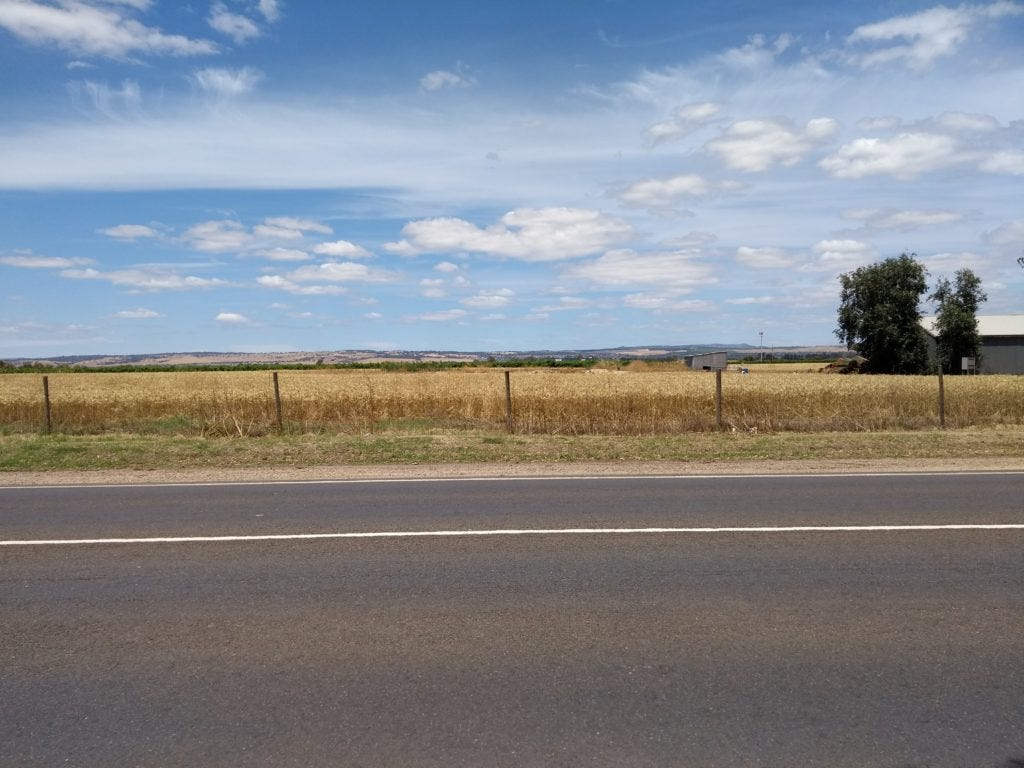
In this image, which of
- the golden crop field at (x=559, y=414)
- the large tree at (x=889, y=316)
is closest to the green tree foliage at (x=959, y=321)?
the large tree at (x=889, y=316)

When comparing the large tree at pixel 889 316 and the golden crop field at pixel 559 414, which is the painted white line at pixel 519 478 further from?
the large tree at pixel 889 316

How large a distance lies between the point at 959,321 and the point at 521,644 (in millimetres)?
66821

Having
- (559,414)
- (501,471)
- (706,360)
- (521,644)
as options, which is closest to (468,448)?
(501,471)

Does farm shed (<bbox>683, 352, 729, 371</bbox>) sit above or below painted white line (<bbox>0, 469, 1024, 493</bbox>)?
above

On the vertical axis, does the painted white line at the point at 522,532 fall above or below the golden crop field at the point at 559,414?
below

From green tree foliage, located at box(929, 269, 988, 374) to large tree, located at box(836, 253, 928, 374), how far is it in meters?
1.38

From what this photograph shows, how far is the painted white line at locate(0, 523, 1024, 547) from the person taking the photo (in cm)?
816

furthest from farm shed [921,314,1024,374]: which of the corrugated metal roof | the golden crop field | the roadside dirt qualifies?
the roadside dirt

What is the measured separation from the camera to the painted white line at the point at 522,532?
321 inches

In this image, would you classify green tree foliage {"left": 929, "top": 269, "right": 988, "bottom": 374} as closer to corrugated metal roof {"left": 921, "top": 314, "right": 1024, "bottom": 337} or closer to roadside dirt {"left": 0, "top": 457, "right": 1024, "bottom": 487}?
corrugated metal roof {"left": 921, "top": 314, "right": 1024, "bottom": 337}

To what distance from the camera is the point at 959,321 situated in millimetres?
62438

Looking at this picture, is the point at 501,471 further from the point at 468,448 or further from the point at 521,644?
the point at 521,644

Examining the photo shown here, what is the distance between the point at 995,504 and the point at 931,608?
15.1 ft

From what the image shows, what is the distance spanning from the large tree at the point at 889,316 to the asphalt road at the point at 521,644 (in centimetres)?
6074
